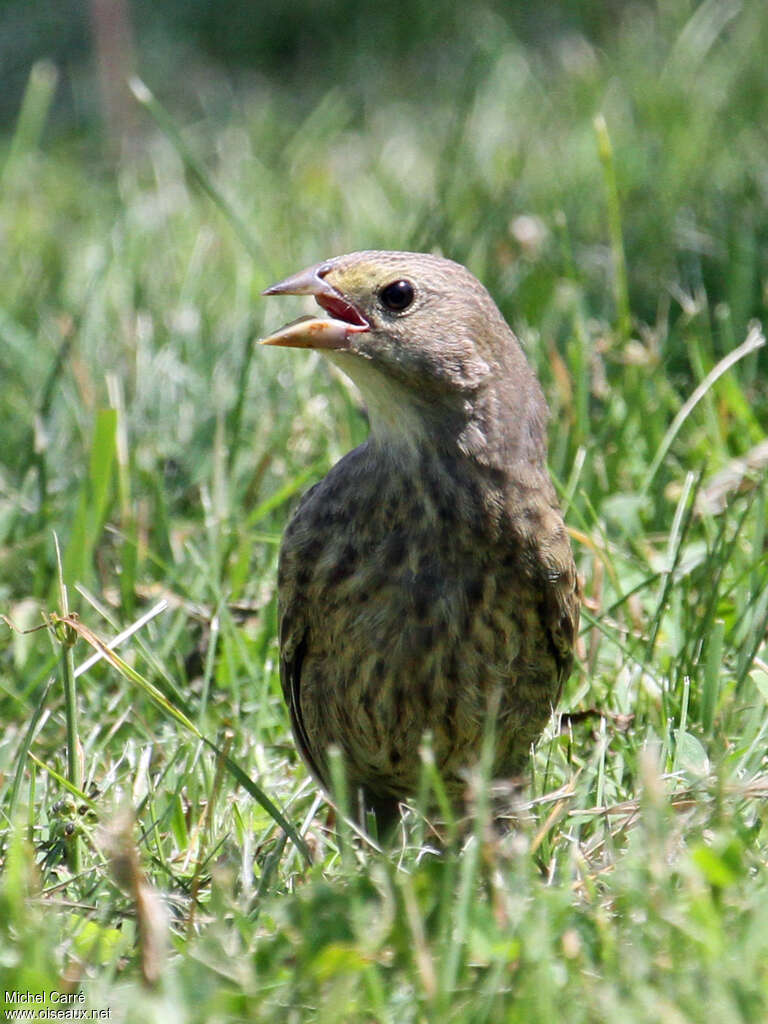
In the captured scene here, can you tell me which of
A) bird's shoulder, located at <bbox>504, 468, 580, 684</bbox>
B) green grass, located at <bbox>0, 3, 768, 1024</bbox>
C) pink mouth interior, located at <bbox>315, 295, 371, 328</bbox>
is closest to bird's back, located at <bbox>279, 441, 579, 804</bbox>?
bird's shoulder, located at <bbox>504, 468, 580, 684</bbox>

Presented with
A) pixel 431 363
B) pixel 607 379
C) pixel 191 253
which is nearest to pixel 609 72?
pixel 191 253

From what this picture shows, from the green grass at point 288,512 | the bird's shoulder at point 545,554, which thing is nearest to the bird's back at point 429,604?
the bird's shoulder at point 545,554

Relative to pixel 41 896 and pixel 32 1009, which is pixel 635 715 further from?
pixel 32 1009

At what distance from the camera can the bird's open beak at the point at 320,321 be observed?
9.63 feet

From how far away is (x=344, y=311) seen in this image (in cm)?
301

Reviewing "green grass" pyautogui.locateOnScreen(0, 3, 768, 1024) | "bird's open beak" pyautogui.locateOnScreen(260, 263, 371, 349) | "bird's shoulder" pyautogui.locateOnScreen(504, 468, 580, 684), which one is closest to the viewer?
"green grass" pyautogui.locateOnScreen(0, 3, 768, 1024)

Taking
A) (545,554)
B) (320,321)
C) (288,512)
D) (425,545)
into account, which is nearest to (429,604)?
(425,545)

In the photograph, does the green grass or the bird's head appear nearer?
the green grass

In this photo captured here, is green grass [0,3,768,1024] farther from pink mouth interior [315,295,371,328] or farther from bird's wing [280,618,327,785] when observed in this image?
pink mouth interior [315,295,371,328]

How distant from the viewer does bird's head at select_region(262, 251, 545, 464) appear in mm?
2986

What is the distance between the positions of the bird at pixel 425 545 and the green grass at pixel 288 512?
0.18m

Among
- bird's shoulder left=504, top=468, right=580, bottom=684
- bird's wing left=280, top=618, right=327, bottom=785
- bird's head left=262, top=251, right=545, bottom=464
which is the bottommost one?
bird's wing left=280, top=618, right=327, bottom=785

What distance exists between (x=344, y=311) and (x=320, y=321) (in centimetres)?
7

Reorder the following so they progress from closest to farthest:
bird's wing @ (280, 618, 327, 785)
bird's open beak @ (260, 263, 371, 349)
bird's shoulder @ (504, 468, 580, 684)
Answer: bird's open beak @ (260, 263, 371, 349) → bird's shoulder @ (504, 468, 580, 684) → bird's wing @ (280, 618, 327, 785)
